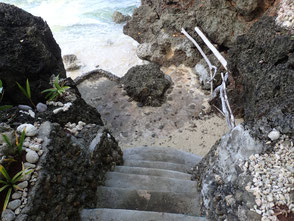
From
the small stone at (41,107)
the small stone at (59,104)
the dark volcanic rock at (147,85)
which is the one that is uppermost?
the small stone at (41,107)

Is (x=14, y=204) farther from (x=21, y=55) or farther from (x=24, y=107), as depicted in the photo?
(x=21, y=55)

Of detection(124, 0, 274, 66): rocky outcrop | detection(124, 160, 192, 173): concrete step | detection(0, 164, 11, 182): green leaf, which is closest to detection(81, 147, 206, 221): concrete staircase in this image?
detection(124, 160, 192, 173): concrete step

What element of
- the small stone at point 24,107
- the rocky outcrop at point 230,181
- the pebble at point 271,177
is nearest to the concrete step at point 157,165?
the rocky outcrop at point 230,181

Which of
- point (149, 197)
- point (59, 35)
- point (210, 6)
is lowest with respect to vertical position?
point (59, 35)

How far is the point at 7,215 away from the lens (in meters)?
1.57

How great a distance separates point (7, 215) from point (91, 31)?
40.3ft

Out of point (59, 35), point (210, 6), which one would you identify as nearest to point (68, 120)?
point (210, 6)

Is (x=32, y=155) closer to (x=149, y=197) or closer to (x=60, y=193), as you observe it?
(x=60, y=193)

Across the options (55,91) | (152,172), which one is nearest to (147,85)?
(55,91)

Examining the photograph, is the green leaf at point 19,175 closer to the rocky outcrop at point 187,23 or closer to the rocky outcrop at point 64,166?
the rocky outcrop at point 64,166

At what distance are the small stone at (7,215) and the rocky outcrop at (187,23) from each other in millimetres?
6597

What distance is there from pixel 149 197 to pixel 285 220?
116 cm

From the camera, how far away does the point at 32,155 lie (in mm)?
1852

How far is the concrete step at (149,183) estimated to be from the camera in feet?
8.16
